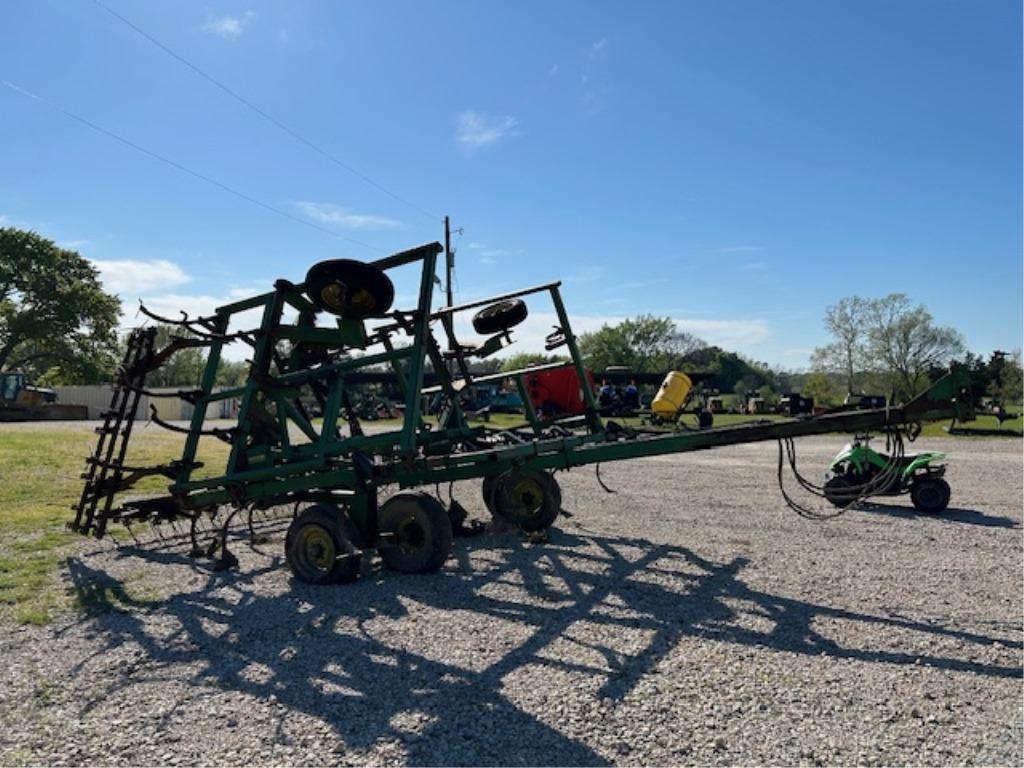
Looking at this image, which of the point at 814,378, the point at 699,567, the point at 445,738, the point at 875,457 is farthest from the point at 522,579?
the point at 814,378

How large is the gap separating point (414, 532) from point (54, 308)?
1793 inches

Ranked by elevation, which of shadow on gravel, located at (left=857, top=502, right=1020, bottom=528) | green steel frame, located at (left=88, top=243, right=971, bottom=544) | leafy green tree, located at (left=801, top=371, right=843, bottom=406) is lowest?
shadow on gravel, located at (left=857, top=502, right=1020, bottom=528)

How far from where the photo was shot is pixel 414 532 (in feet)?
21.7

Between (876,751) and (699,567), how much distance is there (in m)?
3.51

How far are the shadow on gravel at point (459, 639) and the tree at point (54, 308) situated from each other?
4198 cm

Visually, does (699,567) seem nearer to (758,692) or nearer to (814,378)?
(758,692)

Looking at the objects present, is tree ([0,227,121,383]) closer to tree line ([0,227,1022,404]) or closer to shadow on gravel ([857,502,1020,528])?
tree line ([0,227,1022,404])

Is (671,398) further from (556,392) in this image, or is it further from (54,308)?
(54,308)

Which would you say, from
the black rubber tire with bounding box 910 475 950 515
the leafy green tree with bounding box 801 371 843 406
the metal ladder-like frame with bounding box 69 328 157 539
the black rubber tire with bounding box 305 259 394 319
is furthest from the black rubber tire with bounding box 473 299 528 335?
the leafy green tree with bounding box 801 371 843 406

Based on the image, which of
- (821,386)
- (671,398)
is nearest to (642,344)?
(821,386)

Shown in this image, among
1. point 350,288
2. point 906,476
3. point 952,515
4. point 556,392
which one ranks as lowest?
point 952,515

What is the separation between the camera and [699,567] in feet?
22.4

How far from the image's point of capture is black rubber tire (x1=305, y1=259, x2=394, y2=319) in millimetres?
6242

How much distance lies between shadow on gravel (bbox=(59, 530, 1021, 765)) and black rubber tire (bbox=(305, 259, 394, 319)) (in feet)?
8.20
